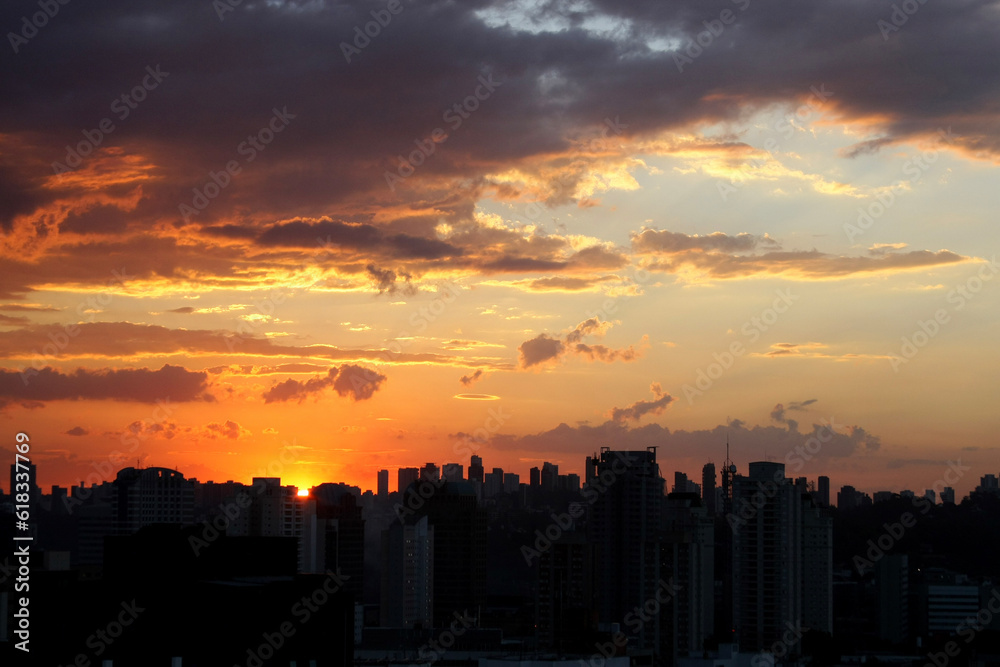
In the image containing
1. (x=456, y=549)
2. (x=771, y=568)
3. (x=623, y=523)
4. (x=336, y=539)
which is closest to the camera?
(x=771, y=568)

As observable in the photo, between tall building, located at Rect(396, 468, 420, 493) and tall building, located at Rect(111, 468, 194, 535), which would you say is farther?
tall building, located at Rect(396, 468, 420, 493)

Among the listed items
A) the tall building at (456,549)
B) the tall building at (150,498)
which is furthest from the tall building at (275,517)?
the tall building at (456,549)

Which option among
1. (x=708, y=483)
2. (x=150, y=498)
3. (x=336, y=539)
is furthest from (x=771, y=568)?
(x=708, y=483)

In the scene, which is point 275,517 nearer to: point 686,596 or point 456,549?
point 456,549

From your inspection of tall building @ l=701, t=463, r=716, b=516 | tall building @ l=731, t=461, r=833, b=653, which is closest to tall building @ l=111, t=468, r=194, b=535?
tall building @ l=731, t=461, r=833, b=653

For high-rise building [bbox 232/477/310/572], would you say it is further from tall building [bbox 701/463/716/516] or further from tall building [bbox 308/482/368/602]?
tall building [bbox 701/463/716/516]

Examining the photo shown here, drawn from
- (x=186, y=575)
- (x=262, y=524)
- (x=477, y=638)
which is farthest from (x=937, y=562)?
(x=186, y=575)
